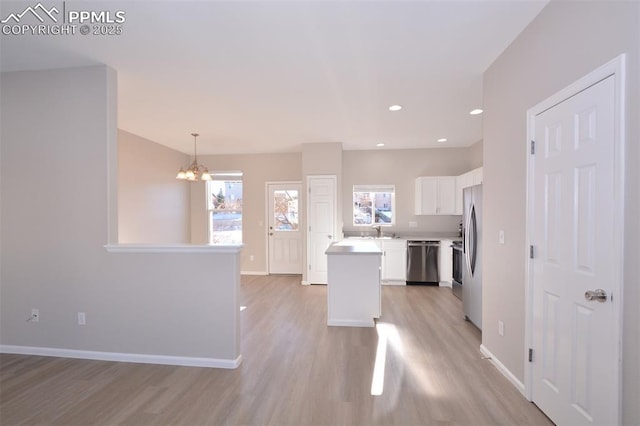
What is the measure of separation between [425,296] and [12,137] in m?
5.61

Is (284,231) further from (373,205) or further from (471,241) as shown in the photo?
(471,241)

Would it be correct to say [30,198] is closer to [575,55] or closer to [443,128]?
[575,55]

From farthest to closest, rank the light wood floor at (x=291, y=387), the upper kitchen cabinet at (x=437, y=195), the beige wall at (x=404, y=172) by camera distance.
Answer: the beige wall at (x=404, y=172)
the upper kitchen cabinet at (x=437, y=195)
the light wood floor at (x=291, y=387)

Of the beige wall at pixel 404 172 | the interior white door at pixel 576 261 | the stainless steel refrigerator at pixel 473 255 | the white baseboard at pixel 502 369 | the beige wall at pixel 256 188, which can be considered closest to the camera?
the interior white door at pixel 576 261

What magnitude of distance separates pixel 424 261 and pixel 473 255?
6.69ft

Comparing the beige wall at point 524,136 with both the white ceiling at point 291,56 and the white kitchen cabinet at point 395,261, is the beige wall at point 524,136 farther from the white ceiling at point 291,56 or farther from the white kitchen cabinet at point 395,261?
the white kitchen cabinet at point 395,261

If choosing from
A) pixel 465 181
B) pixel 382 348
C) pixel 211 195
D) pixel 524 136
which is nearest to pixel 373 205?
pixel 465 181

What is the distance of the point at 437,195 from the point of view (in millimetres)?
5625

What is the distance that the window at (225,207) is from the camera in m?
6.45

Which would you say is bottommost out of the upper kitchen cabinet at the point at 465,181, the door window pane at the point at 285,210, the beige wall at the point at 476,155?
the door window pane at the point at 285,210

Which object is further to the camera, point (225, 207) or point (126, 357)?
point (225, 207)

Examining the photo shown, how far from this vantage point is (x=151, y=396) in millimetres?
2098

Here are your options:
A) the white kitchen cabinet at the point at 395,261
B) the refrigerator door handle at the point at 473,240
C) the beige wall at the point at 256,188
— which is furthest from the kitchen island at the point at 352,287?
the beige wall at the point at 256,188

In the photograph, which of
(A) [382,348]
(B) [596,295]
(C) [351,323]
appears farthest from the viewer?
(C) [351,323]
